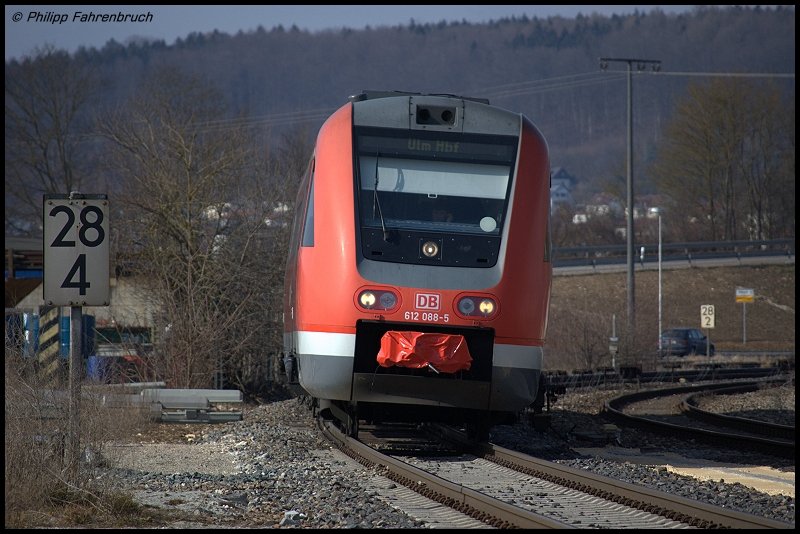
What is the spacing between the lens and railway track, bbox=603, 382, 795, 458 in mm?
15875

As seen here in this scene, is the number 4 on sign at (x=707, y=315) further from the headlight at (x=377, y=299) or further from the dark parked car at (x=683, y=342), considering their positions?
the headlight at (x=377, y=299)

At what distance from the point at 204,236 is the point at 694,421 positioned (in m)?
11.6

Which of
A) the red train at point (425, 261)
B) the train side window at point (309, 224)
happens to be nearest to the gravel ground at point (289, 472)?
the red train at point (425, 261)

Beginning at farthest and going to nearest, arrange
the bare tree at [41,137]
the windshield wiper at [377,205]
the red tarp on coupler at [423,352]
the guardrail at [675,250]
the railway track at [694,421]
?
the guardrail at [675,250] → the bare tree at [41,137] → the railway track at [694,421] → the windshield wiper at [377,205] → the red tarp on coupler at [423,352]

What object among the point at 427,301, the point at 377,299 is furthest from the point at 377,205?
the point at 427,301

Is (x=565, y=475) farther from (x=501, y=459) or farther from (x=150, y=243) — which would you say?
(x=150, y=243)

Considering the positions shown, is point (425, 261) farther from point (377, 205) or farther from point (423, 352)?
point (423, 352)

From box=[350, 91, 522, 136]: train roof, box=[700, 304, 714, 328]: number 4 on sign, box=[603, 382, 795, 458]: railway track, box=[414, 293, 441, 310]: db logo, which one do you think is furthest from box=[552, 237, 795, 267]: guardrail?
box=[414, 293, 441, 310]: db logo

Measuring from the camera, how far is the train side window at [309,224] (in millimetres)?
12479

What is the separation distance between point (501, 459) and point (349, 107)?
4.21m

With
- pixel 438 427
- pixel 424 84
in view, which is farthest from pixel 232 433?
pixel 424 84

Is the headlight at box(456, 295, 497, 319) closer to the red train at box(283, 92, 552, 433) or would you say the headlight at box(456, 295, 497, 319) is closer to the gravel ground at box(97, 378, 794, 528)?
the red train at box(283, 92, 552, 433)

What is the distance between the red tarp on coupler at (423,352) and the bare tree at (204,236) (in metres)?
11.9

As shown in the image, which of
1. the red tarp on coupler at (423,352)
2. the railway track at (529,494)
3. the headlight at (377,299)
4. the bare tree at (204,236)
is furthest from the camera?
the bare tree at (204,236)
